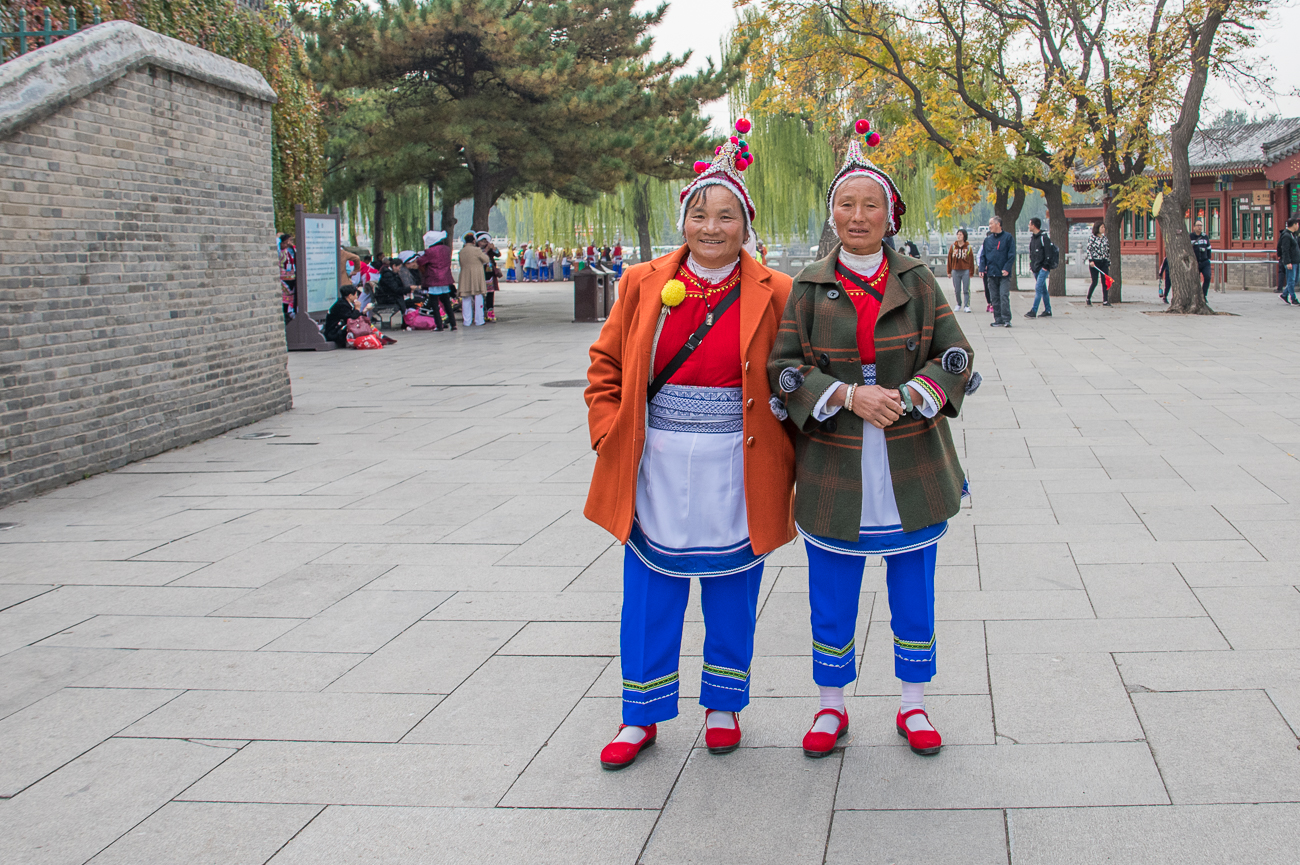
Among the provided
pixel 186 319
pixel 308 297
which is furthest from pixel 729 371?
pixel 308 297

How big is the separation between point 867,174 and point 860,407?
62 cm

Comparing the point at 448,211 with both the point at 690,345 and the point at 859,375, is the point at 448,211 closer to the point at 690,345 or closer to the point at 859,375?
the point at 690,345

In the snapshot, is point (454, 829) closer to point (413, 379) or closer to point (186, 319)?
point (186, 319)

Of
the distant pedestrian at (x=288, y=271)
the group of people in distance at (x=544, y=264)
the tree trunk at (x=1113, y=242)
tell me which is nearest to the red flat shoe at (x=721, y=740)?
the distant pedestrian at (x=288, y=271)

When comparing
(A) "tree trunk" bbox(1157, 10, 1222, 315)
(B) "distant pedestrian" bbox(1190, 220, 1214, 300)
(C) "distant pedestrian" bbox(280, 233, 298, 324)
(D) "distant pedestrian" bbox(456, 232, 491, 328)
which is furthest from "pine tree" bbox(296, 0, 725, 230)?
(B) "distant pedestrian" bbox(1190, 220, 1214, 300)

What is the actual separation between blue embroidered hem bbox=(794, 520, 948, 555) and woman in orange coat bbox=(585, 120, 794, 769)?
14 cm

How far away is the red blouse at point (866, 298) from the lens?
3.06 meters

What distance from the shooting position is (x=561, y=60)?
19594 millimetres

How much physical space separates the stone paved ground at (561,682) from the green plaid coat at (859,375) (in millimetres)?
686

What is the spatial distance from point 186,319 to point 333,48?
43.0 ft

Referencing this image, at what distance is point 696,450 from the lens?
3.08 metres

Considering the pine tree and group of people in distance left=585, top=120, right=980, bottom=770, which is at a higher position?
the pine tree

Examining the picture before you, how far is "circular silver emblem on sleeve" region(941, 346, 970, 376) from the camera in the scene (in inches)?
119

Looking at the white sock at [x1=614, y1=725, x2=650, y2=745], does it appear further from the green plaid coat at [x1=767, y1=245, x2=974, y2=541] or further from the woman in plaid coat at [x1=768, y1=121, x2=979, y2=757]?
the green plaid coat at [x1=767, y1=245, x2=974, y2=541]
